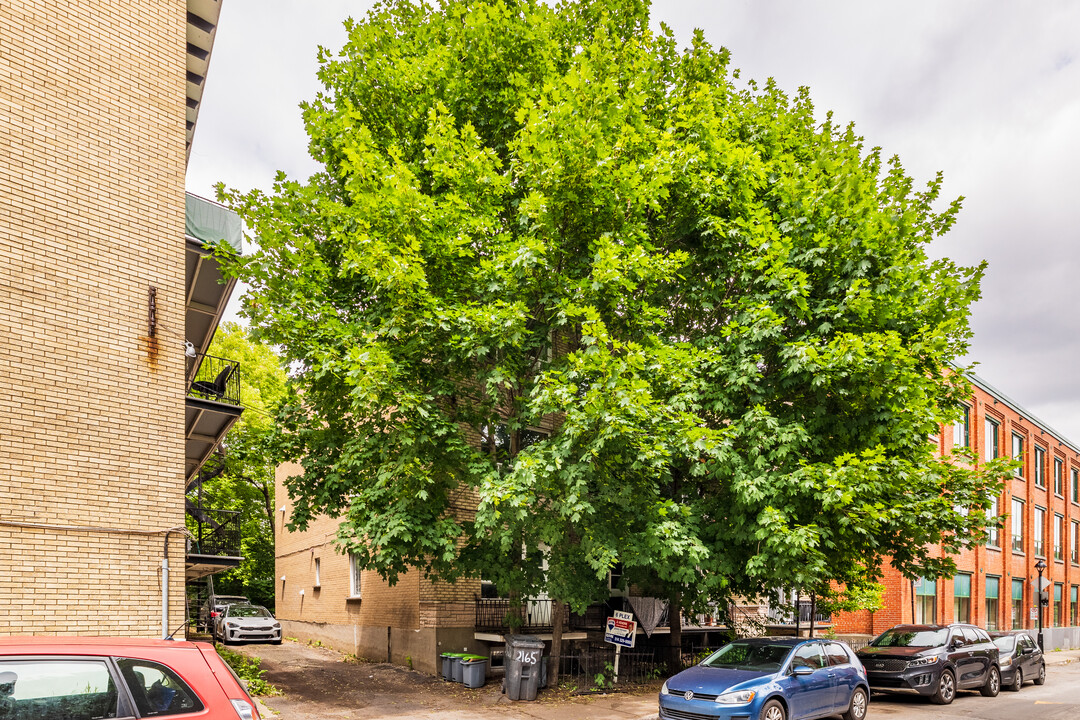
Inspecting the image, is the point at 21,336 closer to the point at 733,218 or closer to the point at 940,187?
the point at 733,218

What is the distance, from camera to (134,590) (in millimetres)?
10250

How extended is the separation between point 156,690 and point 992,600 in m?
39.7

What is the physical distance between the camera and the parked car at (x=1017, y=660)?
1830cm

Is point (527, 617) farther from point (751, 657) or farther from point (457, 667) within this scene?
point (751, 657)

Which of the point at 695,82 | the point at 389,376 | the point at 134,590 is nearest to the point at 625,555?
the point at 389,376

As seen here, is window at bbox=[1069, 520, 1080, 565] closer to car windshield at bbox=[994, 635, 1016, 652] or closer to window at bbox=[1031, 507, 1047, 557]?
window at bbox=[1031, 507, 1047, 557]

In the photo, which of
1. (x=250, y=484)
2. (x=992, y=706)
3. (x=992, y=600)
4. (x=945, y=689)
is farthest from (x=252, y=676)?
(x=992, y=600)

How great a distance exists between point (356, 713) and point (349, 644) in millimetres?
9153

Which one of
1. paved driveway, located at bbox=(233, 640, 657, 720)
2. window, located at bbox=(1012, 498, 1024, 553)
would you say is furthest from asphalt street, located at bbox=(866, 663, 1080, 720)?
window, located at bbox=(1012, 498, 1024, 553)

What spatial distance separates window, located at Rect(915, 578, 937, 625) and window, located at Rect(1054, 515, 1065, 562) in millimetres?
16421

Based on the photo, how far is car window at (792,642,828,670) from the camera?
11679mm

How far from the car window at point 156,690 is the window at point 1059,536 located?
48.3 m

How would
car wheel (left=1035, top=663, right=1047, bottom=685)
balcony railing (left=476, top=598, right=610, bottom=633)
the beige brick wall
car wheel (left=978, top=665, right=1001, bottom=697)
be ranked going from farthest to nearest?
car wheel (left=1035, top=663, right=1047, bottom=685) → car wheel (left=978, top=665, right=1001, bottom=697) → balcony railing (left=476, top=598, right=610, bottom=633) → the beige brick wall

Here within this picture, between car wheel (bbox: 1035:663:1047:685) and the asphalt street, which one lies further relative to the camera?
car wheel (bbox: 1035:663:1047:685)
